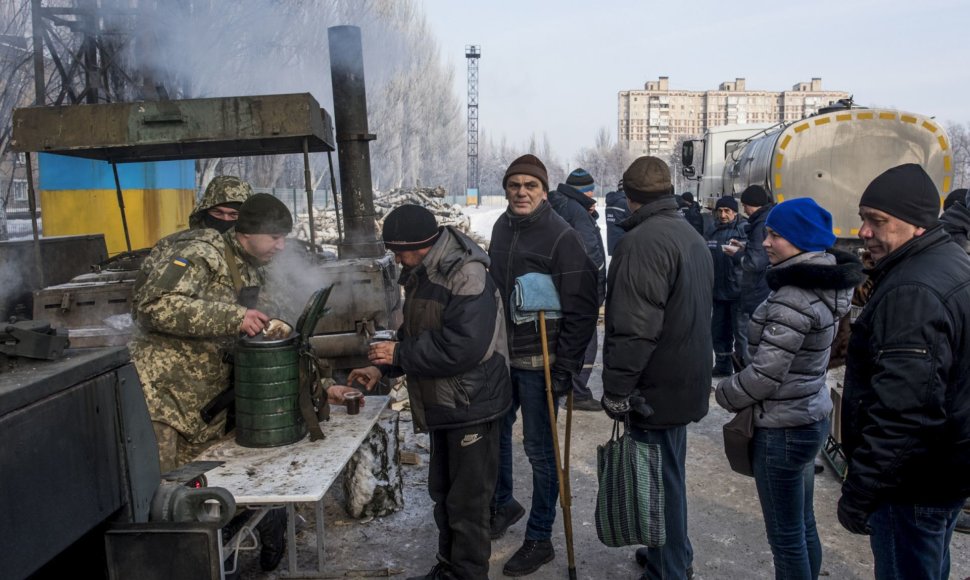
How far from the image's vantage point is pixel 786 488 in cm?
293

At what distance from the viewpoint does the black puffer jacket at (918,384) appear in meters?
2.18

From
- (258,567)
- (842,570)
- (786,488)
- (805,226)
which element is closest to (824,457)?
(842,570)

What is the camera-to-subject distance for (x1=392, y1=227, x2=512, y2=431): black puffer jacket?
3.08 m

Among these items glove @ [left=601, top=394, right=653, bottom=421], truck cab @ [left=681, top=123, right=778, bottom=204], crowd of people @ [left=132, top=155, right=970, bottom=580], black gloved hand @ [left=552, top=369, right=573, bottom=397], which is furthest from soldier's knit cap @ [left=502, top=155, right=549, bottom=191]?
truck cab @ [left=681, top=123, right=778, bottom=204]

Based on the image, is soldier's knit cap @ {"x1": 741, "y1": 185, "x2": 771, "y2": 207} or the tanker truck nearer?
soldier's knit cap @ {"x1": 741, "y1": 185, "x2": 771, "y2": 207}

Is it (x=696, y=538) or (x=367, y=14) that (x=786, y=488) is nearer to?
(x=696, y=538)

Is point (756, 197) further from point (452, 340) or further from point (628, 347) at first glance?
point (452, 340)

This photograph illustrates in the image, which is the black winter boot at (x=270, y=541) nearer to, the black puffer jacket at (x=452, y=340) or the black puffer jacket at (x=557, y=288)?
the black puffer jacket at (x=452, y=340)

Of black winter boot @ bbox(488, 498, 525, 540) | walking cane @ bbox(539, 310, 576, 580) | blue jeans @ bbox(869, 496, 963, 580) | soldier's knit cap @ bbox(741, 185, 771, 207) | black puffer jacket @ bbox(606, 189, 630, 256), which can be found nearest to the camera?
blue jeans @ bbox(869, 496, 963, 580)

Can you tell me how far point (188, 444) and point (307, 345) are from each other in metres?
0.75

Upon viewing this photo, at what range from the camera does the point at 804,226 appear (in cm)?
295

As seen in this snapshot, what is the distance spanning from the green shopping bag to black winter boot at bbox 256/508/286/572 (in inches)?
69.0

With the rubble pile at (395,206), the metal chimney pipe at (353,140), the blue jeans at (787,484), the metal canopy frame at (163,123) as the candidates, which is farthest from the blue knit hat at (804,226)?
the rubble pile at (395,206)

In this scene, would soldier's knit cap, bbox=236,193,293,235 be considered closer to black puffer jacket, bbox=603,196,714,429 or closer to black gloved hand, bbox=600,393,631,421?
black puffer jacket, bbox=603,196,714,429
